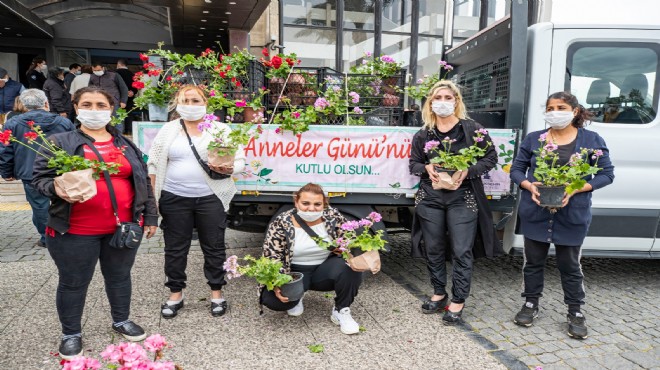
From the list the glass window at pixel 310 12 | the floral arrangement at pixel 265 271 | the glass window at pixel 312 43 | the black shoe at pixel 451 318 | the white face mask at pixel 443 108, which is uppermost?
the glass window at pixel 310 12

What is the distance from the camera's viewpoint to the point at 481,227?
12.0ft

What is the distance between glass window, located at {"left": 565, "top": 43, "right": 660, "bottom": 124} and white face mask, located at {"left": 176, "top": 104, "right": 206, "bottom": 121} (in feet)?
9.50

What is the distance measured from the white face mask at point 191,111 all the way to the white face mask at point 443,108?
1682mm

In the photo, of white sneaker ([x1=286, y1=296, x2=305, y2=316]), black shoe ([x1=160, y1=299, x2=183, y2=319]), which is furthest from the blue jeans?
white sneaker ([x1=286, y1=296, x2=305, y2=316])

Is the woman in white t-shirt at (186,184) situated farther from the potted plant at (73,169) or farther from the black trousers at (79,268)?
the potted plant at (73,169)

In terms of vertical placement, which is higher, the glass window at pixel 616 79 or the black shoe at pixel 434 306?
the glass window at pixel 616 79

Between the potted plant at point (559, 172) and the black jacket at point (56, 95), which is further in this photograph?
the black jacket at point (56, 95)

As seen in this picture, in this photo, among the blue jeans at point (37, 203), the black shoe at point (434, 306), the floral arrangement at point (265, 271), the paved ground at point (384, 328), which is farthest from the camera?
the blue jeans at point (37, 203)

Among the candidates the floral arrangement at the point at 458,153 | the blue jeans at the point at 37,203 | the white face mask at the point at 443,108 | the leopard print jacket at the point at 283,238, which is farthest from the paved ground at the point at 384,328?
the white face mask at the point at 443,108

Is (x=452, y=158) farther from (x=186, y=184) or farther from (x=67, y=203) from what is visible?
(x=67, y=203)

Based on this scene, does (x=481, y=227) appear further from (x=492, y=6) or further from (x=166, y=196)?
(x=492, y=6)

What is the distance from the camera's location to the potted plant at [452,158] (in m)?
3.43

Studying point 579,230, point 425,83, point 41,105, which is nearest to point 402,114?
point 425,83

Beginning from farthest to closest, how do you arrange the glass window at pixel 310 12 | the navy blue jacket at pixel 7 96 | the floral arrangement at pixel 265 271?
the glass window at pixel 310 12
the navy blue jacket at pixel 7 96
the floral arrangement at pixel 265 271
